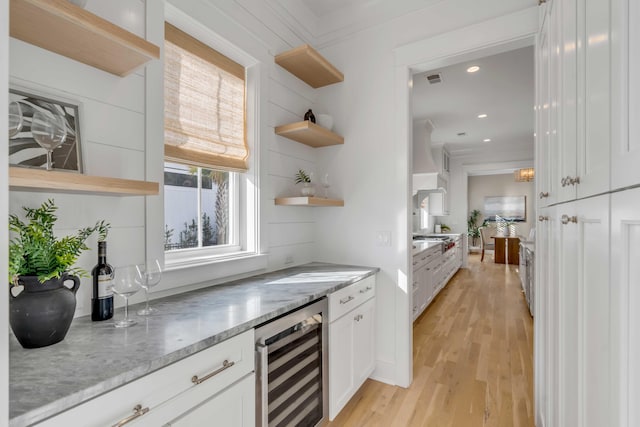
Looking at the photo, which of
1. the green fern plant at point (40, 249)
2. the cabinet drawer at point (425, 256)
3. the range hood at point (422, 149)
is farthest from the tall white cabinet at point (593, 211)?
the range hood at point (422, 149)

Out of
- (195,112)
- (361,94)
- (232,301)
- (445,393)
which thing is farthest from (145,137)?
(445,393)

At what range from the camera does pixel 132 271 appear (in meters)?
1.19

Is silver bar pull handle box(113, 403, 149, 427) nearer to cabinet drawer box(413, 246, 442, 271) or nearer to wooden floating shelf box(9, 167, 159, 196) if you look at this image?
wooden floating shelf box(9, 167, 159, 196)

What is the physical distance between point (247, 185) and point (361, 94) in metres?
1.19

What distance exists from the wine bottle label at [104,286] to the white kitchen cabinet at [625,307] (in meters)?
1.52

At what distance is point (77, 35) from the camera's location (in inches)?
42.7

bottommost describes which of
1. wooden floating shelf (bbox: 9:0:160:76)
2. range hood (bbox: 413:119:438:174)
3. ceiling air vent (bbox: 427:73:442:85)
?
wooden floating shelf (bbox: 9:0:160:76)

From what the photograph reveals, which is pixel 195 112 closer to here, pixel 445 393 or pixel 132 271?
pixel 132 271

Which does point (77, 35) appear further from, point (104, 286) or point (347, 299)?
point (347, 299)

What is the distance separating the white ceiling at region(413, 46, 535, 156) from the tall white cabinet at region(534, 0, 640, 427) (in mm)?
2127

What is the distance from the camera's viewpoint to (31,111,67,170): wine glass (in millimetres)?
981

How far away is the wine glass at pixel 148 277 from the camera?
4.03 ft

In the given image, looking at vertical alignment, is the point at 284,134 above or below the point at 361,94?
below

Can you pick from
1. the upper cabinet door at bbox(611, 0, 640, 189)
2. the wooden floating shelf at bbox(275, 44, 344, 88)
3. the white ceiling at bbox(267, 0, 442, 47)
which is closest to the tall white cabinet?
the upper cabinet door at bbox(611, 0, 640, 189)
